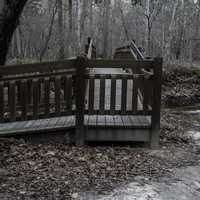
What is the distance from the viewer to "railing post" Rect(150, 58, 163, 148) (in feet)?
20.9

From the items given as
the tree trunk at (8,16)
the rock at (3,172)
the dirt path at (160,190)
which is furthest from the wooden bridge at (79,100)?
the dirt path at (160,190)

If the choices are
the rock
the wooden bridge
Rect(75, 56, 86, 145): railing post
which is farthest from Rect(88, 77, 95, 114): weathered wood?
the rock

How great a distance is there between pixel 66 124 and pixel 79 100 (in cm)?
55

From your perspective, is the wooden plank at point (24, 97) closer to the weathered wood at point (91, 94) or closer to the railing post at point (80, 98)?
the railing post at point (80, 98)

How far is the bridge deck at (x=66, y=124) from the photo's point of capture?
248 inches

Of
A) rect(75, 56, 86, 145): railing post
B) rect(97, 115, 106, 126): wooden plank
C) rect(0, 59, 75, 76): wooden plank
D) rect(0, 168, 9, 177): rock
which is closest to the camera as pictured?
rect(0, 168, 9, 177): rock

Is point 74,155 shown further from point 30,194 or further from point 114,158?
point 30,194

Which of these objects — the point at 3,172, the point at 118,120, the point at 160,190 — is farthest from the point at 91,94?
the point at 160,190

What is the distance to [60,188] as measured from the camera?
447 centimetres

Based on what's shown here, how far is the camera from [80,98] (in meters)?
6.40

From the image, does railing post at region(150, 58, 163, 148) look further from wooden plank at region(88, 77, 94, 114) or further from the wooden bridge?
wooden plank at region(88, 77, 94, 114)

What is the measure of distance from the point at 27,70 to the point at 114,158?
7.23ft

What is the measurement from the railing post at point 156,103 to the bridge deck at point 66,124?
0.17 metres

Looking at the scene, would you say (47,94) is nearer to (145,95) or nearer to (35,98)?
(35,98)
